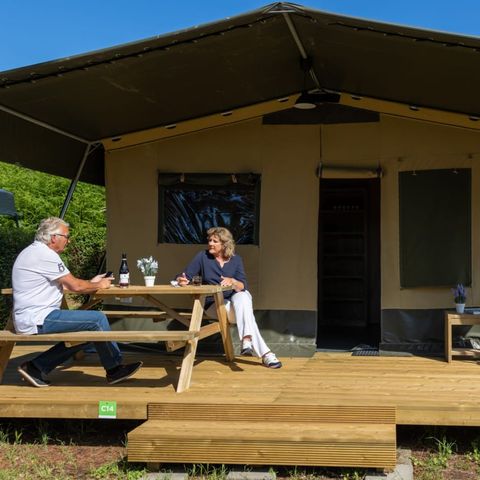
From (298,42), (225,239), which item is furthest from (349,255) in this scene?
(298,42)

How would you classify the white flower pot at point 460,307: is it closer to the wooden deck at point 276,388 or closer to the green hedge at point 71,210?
the wooden deck at point 276,388

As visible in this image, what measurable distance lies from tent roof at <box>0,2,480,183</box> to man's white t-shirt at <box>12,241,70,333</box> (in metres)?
1.05

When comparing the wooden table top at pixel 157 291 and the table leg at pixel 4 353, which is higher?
the wooden table top at pixel 157 291

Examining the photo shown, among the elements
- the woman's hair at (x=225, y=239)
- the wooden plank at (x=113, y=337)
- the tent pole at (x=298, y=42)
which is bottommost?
the wooden plank at (x=113, y=337)

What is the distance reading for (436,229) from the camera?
5238 mm

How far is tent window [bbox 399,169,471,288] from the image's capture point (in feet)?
17.1

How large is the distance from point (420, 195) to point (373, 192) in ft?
6.99

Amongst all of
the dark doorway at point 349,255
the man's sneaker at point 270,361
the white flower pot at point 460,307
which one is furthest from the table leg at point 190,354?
the dark doorway at point 349,255

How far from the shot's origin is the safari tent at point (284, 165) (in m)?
4.78

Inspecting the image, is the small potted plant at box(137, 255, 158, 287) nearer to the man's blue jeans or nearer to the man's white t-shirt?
the man's blue jeans

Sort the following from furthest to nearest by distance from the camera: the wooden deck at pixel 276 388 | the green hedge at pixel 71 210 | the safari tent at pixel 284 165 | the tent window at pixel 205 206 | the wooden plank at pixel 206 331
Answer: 1. the green hedge at pixel 71 210
2. the tent window at pixel 205 206
3. the safari tent at pixel 284 165
4. the wooden plank at pixel 206 331
5. the wooden deck at pixel 276 388

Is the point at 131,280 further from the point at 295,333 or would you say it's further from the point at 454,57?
the point at 454,57

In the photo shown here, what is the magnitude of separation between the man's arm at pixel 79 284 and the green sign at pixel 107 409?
0.69 meters

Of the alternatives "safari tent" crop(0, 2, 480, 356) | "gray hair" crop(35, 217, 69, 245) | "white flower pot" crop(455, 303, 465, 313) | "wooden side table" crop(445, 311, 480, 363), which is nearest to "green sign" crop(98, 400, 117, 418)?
"gray hair" crop(35, 217, 69, 245)
